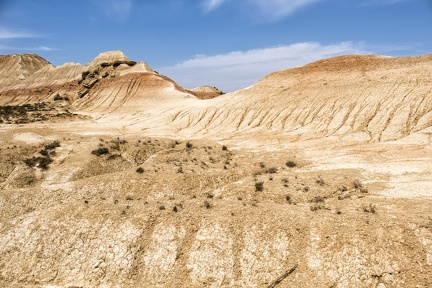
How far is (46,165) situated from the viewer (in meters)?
31.7

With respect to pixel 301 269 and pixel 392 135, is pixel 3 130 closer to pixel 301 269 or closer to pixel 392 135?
pixel 301 269

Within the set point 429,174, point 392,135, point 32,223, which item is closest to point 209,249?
point 32,223

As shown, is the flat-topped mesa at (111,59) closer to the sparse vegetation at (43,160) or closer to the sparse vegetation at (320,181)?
the sparse vegetation at (43,160)

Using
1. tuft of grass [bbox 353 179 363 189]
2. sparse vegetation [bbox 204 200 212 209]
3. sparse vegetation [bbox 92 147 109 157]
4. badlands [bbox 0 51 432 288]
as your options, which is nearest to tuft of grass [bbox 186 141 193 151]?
badlands [bbox 0 51 432 288]

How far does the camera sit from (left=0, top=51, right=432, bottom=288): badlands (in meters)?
15.5

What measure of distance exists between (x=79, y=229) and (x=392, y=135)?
33.2m

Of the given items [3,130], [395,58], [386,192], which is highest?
[395,58]

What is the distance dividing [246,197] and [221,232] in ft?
15.8

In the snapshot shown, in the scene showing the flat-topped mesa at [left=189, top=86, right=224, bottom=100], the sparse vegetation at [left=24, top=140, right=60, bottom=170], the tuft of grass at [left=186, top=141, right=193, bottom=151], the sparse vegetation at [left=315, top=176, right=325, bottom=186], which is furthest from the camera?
the flat-topped mesa at [left=189, top=86, right=224, bottom=100]

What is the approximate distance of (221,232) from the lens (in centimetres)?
1753

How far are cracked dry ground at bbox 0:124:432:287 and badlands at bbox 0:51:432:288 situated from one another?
0.07 m

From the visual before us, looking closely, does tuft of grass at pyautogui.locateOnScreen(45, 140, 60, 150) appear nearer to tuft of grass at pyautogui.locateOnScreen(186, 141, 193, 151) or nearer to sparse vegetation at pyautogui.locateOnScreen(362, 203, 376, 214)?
tuft of grass at pyautogui.locateOnScreen(186, 141, 193, 151)

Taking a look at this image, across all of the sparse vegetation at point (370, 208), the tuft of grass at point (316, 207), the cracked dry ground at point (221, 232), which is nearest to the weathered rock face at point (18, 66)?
the cracked dry ground at point (221, 232)

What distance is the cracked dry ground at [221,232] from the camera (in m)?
14.8
